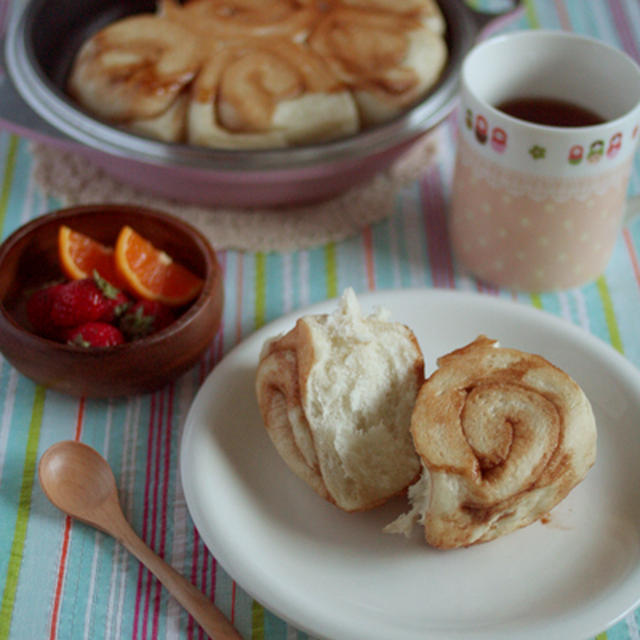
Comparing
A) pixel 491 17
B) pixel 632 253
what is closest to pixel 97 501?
pixel 632 253

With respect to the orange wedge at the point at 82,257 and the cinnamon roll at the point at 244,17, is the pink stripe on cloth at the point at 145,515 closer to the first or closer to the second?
the orange wedge at the point at 82,257

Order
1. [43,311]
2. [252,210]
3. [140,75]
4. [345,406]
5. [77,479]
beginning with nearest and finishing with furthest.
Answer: [345,406], [77,479], [43,311], [140,75], [252,210]

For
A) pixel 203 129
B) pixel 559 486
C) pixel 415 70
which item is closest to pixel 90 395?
pixel 203 129

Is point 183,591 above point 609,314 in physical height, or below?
above

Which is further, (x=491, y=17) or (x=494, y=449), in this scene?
(x=491, y=17)

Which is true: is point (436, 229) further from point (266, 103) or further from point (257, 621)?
point (257, 621)

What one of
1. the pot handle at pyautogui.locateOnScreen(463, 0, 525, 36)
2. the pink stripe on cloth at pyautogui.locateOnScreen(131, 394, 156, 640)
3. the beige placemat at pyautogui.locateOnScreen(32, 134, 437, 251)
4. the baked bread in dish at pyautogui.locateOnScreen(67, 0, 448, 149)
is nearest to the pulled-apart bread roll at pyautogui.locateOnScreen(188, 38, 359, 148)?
the baked bread in dish at pyautogui.locateOnScreen(67, 0, 448, 149)

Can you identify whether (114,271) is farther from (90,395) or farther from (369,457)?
(369,457)
